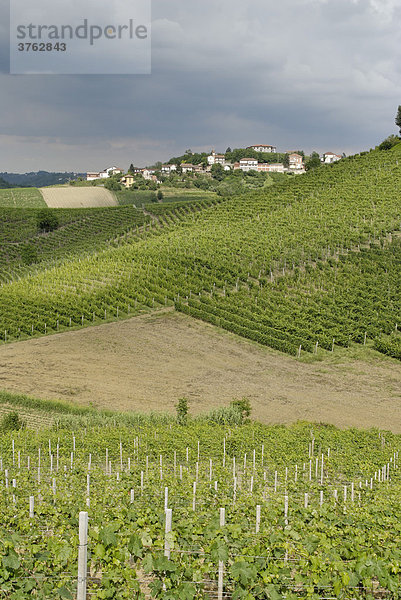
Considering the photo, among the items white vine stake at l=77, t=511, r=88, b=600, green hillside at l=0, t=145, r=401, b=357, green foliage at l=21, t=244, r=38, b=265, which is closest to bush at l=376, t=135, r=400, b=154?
green hillside at l=0, t=145, r=401, b=357

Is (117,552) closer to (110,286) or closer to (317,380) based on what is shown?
(317,380)

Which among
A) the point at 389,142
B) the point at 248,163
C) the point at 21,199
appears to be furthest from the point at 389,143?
the point at 248,163

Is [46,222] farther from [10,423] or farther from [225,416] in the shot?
[225,416]

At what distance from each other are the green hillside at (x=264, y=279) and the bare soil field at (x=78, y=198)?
4063 centimetres

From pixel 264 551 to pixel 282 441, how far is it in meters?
12.4

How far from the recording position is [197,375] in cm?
3272

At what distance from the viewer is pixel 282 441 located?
19516mm

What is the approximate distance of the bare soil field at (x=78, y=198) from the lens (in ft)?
358

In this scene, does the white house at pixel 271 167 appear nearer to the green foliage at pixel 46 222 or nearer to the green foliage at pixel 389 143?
the green foliage at pixel 389 143

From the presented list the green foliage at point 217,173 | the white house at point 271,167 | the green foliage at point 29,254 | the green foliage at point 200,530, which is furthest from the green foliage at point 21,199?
the white house at point 271,167

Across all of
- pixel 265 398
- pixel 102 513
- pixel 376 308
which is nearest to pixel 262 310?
pixel 376 308

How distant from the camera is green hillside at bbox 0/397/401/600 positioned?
6543 millimetres

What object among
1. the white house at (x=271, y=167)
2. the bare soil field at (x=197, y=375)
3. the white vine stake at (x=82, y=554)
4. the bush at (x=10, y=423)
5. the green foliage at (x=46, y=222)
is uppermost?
the white house at (x=271, y=167)

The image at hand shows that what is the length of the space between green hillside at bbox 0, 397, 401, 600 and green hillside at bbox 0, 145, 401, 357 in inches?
778
